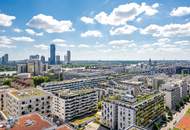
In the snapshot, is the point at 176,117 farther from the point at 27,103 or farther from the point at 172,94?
the point at 27,103

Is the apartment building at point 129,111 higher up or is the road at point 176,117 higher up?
the apartment building at point 129,111

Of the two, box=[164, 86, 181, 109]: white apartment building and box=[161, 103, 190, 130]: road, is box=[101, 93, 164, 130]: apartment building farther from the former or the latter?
box=[164, 86, 181, 109]: white apartment building

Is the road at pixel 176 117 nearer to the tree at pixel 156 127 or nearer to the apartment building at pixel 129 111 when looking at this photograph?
the tree at pixel 156 127

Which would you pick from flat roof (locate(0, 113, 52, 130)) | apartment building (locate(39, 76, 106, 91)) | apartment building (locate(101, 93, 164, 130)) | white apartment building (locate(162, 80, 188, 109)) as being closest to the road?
white apartment building (locate(162, 80, 188, 109))

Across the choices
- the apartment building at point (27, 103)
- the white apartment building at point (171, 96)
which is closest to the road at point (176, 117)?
the white apartment building at point (171, 96)

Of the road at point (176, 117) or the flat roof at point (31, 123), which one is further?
the road at point (176, 117)

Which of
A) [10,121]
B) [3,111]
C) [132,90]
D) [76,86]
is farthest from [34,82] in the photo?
[10,121]
